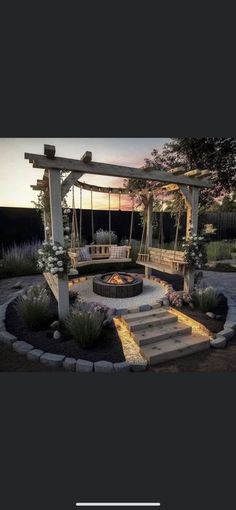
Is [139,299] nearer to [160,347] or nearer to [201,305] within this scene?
[201,305]

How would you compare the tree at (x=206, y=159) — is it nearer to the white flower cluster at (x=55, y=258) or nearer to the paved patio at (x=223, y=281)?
the paved patio at (x=223, y=281)

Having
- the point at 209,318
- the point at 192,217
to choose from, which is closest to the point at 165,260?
the point at 192,217

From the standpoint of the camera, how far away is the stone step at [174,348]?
8.53 feet

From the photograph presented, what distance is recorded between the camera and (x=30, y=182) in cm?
473

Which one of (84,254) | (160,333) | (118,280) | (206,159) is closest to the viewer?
(160,333)

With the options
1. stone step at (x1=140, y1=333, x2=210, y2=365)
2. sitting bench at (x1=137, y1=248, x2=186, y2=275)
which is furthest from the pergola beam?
stone step at (x1=140, y1=333, x2=210, y2=365)

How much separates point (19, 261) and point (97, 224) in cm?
364

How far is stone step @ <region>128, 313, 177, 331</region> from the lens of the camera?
3160 mm

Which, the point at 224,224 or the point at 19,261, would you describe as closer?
the point at 19,261

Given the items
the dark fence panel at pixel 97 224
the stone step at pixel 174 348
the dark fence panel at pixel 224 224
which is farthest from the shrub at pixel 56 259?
the dark fence panel at pixel 224 224

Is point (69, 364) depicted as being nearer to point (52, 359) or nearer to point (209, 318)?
point (52, 359)

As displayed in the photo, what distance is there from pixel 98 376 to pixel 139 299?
1.93 m

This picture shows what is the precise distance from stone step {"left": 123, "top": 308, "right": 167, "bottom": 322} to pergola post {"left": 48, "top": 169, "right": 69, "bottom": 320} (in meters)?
0.90

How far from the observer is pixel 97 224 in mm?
9172
